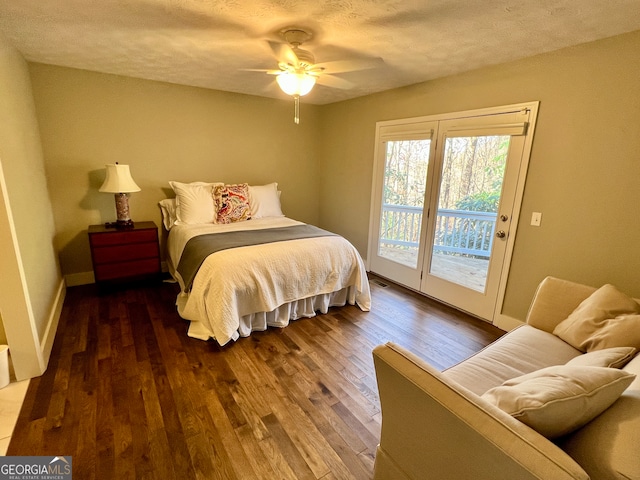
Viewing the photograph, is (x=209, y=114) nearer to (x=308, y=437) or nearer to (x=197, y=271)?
(x=197, y=271)

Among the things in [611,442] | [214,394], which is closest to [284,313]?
[214,394]

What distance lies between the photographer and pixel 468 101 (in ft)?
9.23

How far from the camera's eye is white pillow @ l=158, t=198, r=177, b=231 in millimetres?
3648

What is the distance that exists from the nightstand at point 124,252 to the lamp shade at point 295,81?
209 centimetres

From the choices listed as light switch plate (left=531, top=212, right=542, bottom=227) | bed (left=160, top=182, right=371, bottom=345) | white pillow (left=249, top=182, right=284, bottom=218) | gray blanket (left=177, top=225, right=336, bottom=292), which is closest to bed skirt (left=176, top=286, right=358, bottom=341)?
bed (left=160, top=182, right=371, bottom=345)

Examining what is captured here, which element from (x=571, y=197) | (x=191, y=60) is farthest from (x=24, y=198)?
(x=571, y=197)

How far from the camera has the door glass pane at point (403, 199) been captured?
3.40 metres

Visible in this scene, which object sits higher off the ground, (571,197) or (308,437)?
(571,197)

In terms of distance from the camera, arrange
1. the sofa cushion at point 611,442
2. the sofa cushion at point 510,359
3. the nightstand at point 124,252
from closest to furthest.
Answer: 1. the sofa cushion at point 611,442
2. the sofa cushion at point 510,359
3. the nightstand at point 124,252

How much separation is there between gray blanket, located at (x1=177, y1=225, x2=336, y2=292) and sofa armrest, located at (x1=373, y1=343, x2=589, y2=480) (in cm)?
181

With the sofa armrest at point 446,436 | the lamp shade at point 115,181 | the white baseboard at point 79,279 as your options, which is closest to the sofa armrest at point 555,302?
the sofa armrest at point 446,436

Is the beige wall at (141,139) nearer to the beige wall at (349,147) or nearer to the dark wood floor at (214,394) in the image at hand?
the beige wall at (349,147)

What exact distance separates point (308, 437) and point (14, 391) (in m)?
1.78

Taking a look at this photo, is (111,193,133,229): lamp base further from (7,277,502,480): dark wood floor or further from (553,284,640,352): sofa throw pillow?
(553,284,640,352): sofa throw pillow
